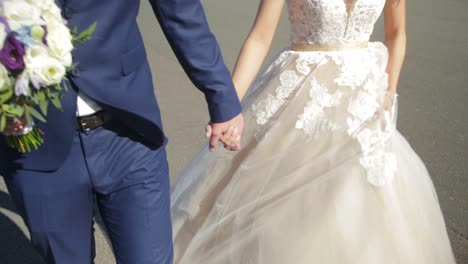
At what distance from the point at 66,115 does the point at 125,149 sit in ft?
0.77

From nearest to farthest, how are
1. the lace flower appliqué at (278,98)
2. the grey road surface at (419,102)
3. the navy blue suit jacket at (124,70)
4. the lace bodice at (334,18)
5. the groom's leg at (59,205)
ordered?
the navy blue suit jacket at (124,70) < the groom's leg at (59,205) < the lace bodice at (334,18) < the lace flower appliqué at (278,98) < the grey road surface at (419,102)

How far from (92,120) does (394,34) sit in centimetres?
136

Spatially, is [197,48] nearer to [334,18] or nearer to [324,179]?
[334,18]

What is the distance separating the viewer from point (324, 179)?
2.27m

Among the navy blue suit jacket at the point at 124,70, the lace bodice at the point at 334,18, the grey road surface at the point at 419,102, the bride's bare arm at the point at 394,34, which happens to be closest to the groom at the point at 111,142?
the navy blue suit jacket at the point at 124,70

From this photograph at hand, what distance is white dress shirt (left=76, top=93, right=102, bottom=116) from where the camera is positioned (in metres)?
1.66

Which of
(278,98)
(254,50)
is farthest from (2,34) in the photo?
(278,98)

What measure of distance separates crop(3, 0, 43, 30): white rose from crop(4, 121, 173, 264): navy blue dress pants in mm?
458

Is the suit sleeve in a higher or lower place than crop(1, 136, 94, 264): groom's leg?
higher

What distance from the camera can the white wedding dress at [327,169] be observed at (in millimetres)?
2248

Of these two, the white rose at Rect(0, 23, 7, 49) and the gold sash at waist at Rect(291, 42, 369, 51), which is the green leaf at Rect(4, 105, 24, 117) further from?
the gold sash at waist at Rect(291, 42, 369, 51)

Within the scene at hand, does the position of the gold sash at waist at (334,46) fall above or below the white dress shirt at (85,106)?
above

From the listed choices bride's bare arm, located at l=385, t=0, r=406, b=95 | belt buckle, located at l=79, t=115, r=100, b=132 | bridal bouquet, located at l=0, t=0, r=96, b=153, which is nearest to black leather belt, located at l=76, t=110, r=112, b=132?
belt buckle, located at l=79, t=115, r=100, b=132

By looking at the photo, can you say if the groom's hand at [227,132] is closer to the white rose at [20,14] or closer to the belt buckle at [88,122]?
the belt buckle at [88,122]
